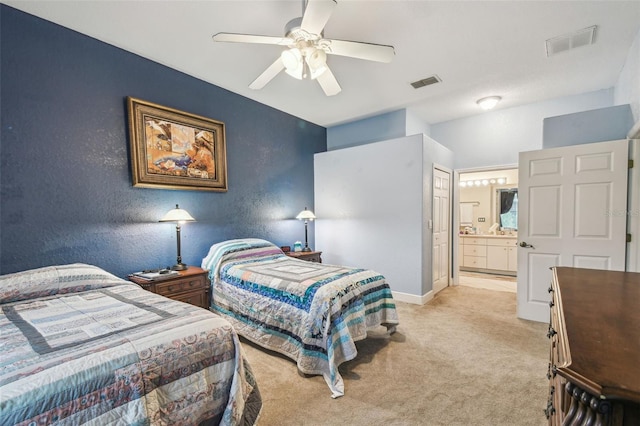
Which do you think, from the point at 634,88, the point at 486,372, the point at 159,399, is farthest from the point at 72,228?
the point at 634,88

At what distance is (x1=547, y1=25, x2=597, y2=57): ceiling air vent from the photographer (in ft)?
8.41

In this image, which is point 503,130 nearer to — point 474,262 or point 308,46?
point 474,262

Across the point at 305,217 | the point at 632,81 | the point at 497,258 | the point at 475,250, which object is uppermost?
the point at 632,81

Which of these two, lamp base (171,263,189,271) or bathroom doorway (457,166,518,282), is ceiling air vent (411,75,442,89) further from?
lamp base (171,263,189,271)

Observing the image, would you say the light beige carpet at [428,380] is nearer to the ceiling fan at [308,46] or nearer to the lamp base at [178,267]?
the lamp base at [178,267]

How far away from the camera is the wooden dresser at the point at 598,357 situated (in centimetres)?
57

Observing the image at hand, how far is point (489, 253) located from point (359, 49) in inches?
209

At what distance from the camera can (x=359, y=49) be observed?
208 centimetres

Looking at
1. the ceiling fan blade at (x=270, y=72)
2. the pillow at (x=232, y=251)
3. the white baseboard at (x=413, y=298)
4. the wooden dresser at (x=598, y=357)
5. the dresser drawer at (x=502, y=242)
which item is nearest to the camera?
the wooden dresser at (x=598, y=357)

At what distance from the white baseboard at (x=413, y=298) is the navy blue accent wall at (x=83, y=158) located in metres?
2.51

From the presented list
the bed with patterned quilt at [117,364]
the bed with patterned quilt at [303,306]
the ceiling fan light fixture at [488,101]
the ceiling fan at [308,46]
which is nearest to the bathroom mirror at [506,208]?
the ceiling fan light fixture at [488,101]

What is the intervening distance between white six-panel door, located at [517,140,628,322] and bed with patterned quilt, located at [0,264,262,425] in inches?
130

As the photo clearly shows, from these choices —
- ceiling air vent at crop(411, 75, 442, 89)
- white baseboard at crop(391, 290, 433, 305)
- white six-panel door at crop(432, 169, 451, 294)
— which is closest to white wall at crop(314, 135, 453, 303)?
white baseboard at crop(391, 290, 433, 305)

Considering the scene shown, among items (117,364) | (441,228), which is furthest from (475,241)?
(117,364)
